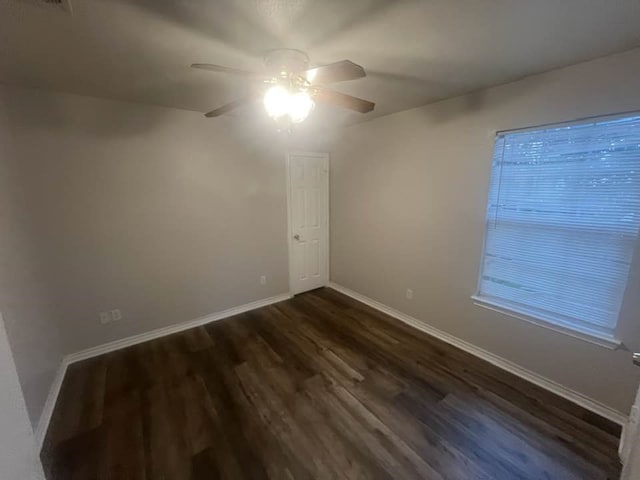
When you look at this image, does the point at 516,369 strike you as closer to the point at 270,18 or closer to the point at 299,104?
the point at 299,104

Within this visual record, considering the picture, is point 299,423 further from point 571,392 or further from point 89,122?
point 89,122

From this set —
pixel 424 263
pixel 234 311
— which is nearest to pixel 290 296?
pixel 234 311

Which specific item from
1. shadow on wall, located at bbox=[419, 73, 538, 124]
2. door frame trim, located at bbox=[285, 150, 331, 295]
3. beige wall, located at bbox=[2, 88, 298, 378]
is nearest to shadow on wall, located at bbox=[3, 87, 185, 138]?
beige wall, located at bbox=[2, 88, 298, 378]

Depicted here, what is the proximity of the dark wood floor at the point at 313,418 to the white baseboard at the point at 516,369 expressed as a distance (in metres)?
0.07

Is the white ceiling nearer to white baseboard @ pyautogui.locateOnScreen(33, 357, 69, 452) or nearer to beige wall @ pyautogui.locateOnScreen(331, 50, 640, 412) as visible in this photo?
beige wall @ pyautogui.locateOnScreen(331, 50, 640, 412)

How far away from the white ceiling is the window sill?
188 centimetres

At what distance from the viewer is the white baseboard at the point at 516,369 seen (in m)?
1.91

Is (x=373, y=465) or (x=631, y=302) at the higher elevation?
(x=631, y=302)

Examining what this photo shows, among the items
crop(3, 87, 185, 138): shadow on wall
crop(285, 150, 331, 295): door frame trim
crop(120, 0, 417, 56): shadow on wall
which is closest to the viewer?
crop(120, 0, 417, 56): shadow on wall

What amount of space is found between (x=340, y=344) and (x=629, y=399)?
83.8 inches

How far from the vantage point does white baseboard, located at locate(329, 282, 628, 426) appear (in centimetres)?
191

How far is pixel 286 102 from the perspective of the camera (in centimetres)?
170

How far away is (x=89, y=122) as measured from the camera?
241cm

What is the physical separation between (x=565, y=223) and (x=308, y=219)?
2865mm
